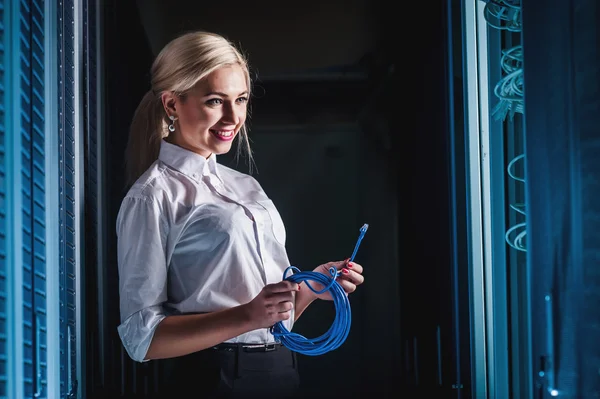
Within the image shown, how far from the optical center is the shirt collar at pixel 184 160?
98.3 inches

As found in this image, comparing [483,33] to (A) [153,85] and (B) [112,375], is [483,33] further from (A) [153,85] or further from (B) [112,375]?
(B) [112,375]

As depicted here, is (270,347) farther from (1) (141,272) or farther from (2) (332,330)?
(1) (141,272)

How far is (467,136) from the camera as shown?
8.71ft

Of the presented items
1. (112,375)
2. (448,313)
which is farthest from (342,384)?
(112,375)

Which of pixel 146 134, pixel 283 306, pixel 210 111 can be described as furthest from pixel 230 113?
pixel 283 306

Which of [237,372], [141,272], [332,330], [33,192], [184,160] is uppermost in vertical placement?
[184,160]

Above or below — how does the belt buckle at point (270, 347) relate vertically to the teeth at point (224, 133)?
below

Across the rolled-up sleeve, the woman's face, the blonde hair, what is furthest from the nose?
the rolled-up sleeve

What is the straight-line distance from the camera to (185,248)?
2.37m

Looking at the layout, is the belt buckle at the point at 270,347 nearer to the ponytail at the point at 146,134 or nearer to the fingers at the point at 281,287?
the fingers at the point at 281,287

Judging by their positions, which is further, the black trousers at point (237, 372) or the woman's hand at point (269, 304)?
the black trousers at point (237, 372)

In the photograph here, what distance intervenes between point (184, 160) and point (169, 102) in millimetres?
229

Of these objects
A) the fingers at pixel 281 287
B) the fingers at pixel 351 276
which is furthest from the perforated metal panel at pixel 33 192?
the fingers at pixel 351 276

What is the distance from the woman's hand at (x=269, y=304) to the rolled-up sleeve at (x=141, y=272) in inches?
11.9
